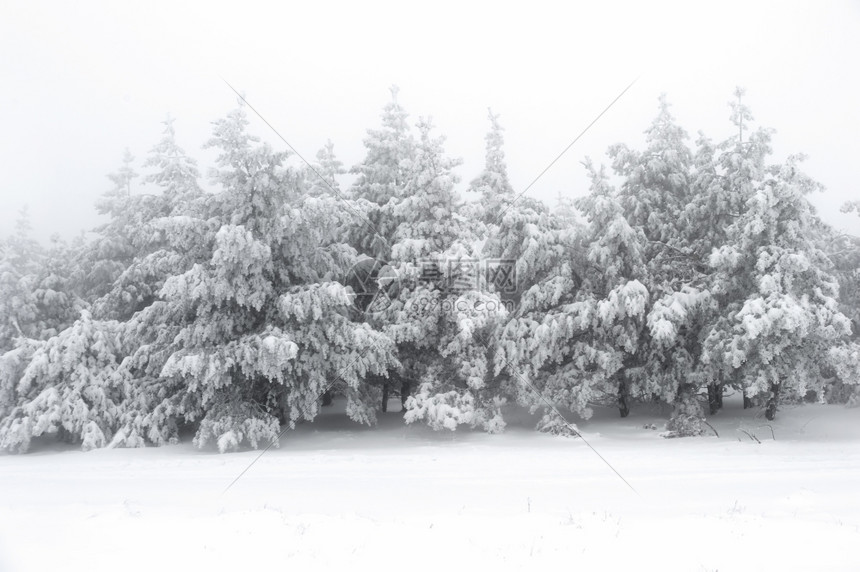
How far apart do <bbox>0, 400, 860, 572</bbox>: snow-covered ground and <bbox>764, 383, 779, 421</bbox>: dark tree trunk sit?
0.29m

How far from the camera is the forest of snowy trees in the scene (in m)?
15.8

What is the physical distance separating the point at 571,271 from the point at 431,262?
480 centimetres

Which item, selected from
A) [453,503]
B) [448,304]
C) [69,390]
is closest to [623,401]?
[448,304]

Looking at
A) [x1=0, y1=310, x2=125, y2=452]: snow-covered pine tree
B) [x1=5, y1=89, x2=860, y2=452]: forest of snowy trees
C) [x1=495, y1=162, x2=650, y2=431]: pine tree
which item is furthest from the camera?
[x1=495, y1=162, x2=650, y2=431]: pine tree

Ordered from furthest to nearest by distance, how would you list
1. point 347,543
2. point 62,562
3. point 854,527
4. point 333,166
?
point 333,166 < point 854,527 < point 347,543 < point 62,562

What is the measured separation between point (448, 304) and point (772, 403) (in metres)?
11.1

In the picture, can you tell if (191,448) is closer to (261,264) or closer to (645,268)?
(261,264)

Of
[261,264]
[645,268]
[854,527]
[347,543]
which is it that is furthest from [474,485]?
[645,268]

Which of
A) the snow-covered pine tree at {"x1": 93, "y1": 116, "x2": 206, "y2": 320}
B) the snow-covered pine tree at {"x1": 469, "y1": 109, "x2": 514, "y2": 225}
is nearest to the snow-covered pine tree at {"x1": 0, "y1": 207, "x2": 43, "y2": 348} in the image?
the snow-covered pine tree at {"x1": 93, "y1": 116, "x2": 206, "y2": 320}

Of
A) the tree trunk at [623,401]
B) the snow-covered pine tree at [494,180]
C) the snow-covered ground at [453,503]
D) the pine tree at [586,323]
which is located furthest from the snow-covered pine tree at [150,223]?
the tree trunk at [623,401]

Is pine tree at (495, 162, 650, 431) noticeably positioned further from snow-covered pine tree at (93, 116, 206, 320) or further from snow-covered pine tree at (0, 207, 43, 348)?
snow-covered pine tree at (0, 207, 43, 348)

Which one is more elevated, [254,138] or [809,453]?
[254,138]

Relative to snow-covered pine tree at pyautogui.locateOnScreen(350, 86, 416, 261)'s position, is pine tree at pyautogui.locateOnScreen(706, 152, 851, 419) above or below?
below

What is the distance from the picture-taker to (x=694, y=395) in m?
17.8
